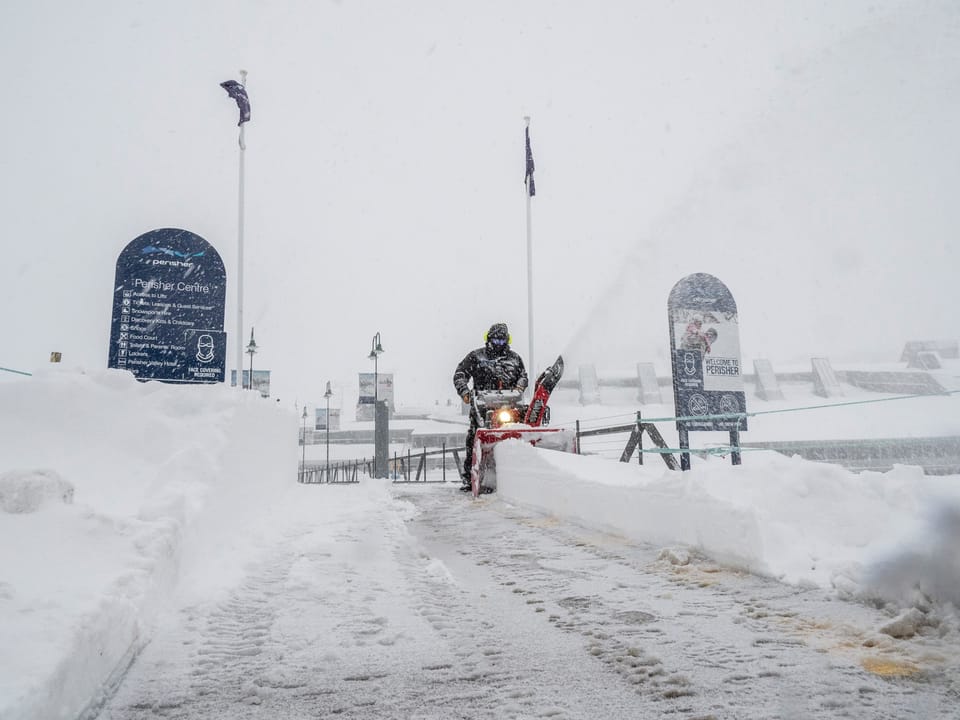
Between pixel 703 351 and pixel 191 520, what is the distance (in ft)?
30.1

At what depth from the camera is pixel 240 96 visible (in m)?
14.8

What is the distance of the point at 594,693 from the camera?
2.27 m

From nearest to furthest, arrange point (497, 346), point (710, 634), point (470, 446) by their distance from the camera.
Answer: point (710, 634)
point (470, 446)
point (497, 346)

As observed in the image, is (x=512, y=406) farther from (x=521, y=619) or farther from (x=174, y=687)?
(x=174, y=687)

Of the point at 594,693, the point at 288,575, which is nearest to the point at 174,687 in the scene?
the point at 594,693

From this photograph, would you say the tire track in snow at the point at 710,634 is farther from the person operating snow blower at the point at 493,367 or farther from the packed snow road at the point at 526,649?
the person operating snow blower at the point at 493,367

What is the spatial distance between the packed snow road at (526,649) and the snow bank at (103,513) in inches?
10.0

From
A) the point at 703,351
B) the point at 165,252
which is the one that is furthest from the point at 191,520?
the point at 703,351

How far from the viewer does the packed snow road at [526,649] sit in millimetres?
2168

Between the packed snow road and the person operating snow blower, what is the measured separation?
7683 mm

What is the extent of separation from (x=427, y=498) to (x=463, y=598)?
24.6 ft

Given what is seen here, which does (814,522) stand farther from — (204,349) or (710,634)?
(204,349)

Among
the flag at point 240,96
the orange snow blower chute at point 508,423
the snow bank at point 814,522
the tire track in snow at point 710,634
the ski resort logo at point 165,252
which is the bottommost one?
the tire track in snow at point 710,634

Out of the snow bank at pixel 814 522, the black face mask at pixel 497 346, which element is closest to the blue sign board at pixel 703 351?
the black face mask at pixel 497 346
